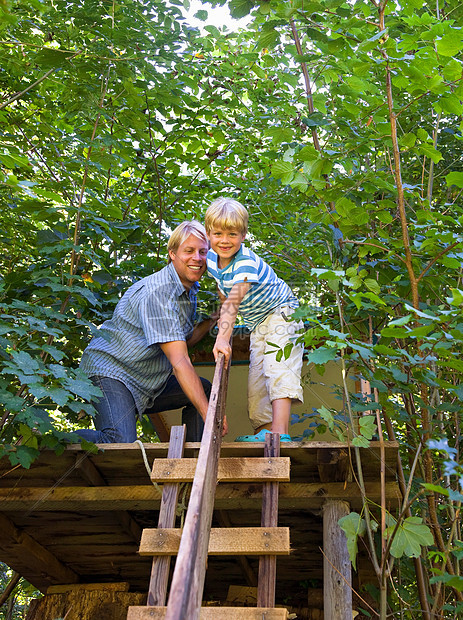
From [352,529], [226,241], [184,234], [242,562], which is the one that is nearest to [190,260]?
[184,234]

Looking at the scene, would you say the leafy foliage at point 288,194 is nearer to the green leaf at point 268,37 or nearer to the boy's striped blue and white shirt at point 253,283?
the green leaf at point 268,37

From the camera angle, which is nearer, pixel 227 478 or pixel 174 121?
pixel 227 478

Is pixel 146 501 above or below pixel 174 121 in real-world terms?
below

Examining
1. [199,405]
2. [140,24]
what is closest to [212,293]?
[199,405]

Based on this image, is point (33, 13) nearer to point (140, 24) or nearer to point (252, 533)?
point (140, 24)

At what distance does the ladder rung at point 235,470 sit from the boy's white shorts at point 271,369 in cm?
68

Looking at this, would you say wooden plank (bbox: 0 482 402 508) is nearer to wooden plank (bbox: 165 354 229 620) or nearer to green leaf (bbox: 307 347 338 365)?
green leaf (bbox: 307 347 338 365)

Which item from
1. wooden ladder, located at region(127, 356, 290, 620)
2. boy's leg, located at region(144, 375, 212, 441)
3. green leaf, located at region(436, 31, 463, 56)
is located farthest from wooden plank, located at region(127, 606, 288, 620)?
green leaf, located at region(436, 31, 463, 56)

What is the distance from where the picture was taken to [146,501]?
339 cm

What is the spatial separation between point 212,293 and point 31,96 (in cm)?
209

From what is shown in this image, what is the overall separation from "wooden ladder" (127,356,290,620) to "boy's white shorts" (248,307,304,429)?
529 mm

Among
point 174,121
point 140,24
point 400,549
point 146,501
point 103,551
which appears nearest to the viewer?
point 400,549

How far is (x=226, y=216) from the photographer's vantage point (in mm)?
3320

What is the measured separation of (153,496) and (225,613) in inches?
46.7
